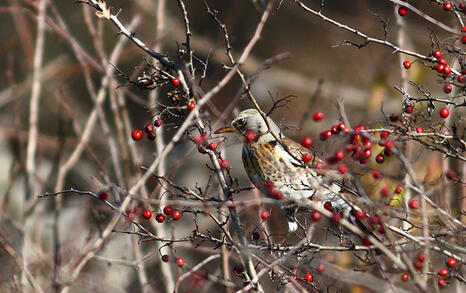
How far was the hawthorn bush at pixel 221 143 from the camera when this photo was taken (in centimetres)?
304

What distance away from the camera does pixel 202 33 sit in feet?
33.6

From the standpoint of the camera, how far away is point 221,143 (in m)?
3.54

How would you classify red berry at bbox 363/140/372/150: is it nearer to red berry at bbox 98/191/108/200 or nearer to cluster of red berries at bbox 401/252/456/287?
cluster of red berries at bbox 401/252/456/287

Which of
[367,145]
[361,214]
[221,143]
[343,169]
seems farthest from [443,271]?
[221,143]

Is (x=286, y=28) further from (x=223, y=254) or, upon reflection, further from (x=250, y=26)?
(x=223, y=254)

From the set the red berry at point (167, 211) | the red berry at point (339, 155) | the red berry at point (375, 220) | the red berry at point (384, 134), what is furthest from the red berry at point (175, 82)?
the red berry at point (375, 220)

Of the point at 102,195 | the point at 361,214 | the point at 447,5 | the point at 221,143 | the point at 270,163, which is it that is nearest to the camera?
the point at 102,195

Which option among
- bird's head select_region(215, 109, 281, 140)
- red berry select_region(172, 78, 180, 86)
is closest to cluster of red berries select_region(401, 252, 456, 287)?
red berry select_region(172, 78, 180, 86)

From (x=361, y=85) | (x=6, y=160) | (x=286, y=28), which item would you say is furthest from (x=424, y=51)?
(x=6, y=160)

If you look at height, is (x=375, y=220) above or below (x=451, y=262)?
above

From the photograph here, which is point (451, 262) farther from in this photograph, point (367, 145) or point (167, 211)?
point (167, 211)

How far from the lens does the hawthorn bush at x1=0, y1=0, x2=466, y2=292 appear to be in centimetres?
304

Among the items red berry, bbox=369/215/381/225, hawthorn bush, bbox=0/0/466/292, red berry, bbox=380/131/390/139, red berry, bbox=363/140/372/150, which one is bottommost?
hawthorn bush, bbox=0/0/466/292

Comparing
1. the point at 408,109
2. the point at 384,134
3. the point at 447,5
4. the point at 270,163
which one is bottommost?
the point at 270,163
